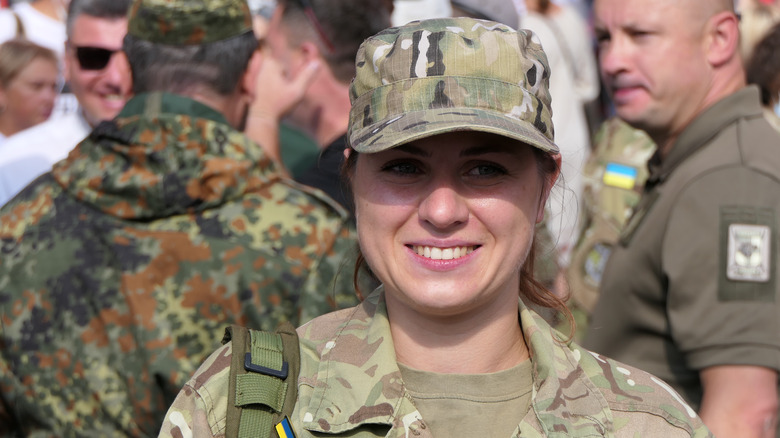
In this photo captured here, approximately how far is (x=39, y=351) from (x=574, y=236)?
11.2ft

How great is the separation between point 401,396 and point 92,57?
319 centimetres

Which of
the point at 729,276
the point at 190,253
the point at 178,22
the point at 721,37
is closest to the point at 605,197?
the point at 721,37

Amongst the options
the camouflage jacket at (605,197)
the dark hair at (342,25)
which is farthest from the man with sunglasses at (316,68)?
the camouflage jacket at (605,197)

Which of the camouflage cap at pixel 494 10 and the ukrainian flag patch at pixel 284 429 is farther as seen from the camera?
the camouflage cap at pixel 494 10

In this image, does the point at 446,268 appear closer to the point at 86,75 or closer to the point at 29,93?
the point at 86,75

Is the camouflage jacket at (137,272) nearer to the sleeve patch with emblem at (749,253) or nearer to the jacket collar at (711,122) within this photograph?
the sleeve patch with emblem at (749,253)

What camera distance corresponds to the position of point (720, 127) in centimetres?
354

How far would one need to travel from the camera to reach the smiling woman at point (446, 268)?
1975 mm

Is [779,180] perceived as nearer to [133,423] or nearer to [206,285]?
[206,285]

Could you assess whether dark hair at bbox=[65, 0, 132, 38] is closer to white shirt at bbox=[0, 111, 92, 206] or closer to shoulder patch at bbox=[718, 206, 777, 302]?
white shirt at bbox=[0, 111, 92, 206]

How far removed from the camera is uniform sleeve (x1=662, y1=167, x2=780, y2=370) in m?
3.07

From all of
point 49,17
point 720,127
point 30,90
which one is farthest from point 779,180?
point 49,17

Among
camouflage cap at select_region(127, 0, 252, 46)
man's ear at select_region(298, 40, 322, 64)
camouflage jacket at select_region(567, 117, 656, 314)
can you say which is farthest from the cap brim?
camouflage jacket at select_region(567, 117, 656, 314)

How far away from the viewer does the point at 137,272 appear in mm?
2914
